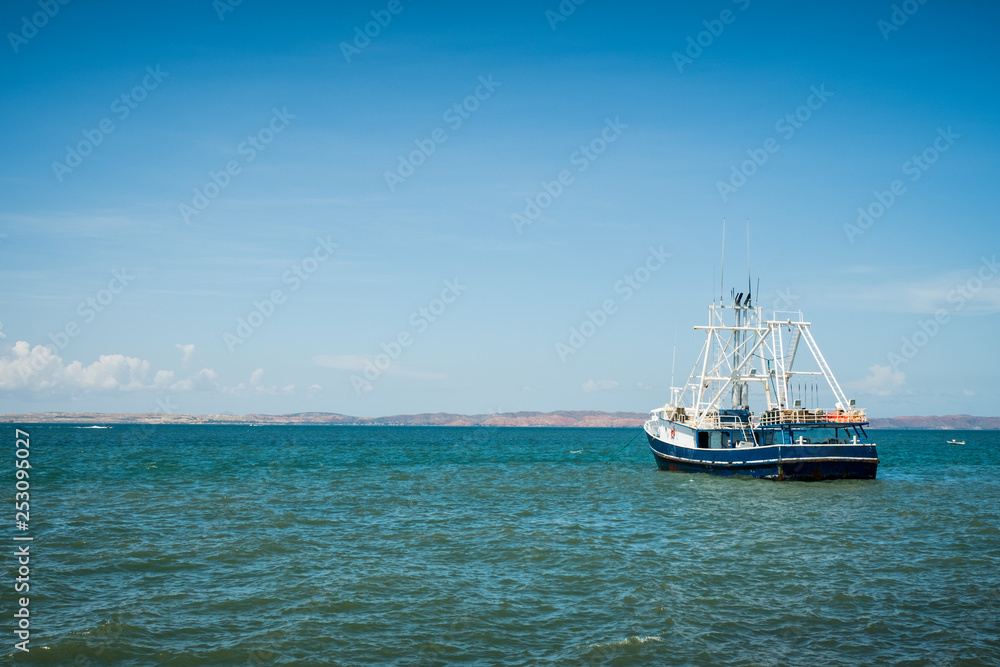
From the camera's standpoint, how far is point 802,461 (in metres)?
44.7

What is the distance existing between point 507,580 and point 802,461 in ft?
104

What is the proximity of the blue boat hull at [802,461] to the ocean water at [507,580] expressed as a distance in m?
7.11

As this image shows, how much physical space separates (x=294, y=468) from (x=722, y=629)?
5144 centimetres

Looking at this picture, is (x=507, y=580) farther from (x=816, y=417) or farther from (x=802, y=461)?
(x=816, y=417)

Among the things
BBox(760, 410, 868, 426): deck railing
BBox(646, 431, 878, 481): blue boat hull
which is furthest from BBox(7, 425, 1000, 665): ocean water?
BBox(760, 410, 868, 426): deck railing

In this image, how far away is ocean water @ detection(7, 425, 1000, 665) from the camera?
14219mm

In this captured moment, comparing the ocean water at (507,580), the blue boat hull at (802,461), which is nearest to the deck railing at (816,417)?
the blue boat hull at (802,461)

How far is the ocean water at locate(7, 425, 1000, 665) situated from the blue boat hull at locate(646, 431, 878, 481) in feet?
23.3

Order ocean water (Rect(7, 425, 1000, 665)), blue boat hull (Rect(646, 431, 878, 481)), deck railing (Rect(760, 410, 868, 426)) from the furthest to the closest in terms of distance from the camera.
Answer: deck railing (Rect(760, 410, 868, 426))
blue boat hull (Rect(646, 431, 878, 481))
ocean water (Rect(7, 425, 1000, 665))

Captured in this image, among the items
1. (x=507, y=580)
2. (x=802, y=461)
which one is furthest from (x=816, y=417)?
(x=507, y=580)

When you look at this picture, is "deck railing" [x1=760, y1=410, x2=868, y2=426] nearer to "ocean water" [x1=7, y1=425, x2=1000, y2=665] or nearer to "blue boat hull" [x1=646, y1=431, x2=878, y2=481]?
"blue boat hull" [x1=646, y1=431, x2=878, y2=481]

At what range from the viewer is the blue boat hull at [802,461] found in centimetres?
4475

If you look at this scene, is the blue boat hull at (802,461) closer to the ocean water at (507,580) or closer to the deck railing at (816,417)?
the deck railing at (816,417)

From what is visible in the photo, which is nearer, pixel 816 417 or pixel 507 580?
pixel 507 580
